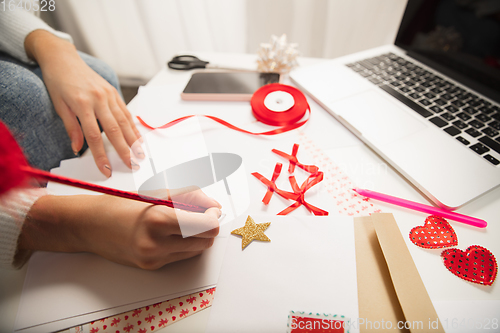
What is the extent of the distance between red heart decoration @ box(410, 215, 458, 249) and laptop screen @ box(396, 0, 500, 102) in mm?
407

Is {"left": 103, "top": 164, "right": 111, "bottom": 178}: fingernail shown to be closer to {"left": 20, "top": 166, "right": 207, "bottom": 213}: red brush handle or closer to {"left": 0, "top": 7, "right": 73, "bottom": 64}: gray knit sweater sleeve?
Result: {"left": 20, "top": 166, "right": 207, "bottom": 213}: red brush handle

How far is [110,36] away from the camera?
1.51 meters

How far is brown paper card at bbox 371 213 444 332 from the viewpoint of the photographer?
295 mm

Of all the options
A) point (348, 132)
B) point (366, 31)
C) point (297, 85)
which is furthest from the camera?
point (366, 31)

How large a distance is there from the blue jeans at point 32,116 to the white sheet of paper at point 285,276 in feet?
1.48

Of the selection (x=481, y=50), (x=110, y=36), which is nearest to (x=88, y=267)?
(x=481, y=50)

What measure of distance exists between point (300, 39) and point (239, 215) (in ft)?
3.77

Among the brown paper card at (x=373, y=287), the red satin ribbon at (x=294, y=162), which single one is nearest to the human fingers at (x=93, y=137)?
the red satin ribbon at (x=294, y=162)

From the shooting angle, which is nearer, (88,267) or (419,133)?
(88,267)

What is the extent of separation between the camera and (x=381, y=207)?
0.42 metres

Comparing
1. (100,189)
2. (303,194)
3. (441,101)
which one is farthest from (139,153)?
(441,101)

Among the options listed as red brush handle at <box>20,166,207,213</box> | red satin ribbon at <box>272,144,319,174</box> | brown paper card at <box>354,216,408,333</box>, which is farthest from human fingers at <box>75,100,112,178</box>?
brown paper card at <box>354,216,408,333</box>

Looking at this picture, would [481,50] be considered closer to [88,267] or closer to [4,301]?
[88,267]

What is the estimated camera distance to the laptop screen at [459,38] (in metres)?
0.55
